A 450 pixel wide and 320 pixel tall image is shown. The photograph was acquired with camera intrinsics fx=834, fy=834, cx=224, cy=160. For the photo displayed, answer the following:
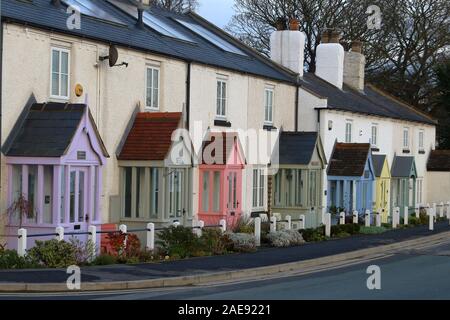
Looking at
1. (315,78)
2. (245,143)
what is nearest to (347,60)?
(315,78)

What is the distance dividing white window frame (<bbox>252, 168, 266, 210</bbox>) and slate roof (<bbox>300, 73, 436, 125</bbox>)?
5235mm

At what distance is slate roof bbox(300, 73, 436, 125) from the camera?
3653 centimetres

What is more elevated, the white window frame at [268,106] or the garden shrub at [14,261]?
the white window frame at [268,106]

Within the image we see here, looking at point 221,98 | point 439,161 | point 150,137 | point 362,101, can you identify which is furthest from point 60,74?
point 439,161

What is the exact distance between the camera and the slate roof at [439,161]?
48250mm

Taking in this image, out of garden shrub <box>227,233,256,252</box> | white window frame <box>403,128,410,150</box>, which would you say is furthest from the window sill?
white window frame <box>403,128,410,150</box>

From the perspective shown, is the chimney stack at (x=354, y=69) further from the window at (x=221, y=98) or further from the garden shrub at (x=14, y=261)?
the garden shrub at (x=14, y=261)

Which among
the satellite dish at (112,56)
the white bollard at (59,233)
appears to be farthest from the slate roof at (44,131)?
the satellite dish at (112,56)

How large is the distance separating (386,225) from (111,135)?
17.6 metres

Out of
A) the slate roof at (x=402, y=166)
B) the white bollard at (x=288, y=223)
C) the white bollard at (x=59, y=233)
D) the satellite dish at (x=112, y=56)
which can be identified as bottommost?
the white bollard at (x=288, y=223)

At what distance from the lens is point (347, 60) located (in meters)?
45.5

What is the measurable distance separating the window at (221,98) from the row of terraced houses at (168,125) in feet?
0.41

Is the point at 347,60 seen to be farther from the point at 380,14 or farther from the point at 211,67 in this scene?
the point at 211,67

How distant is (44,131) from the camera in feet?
63.6
